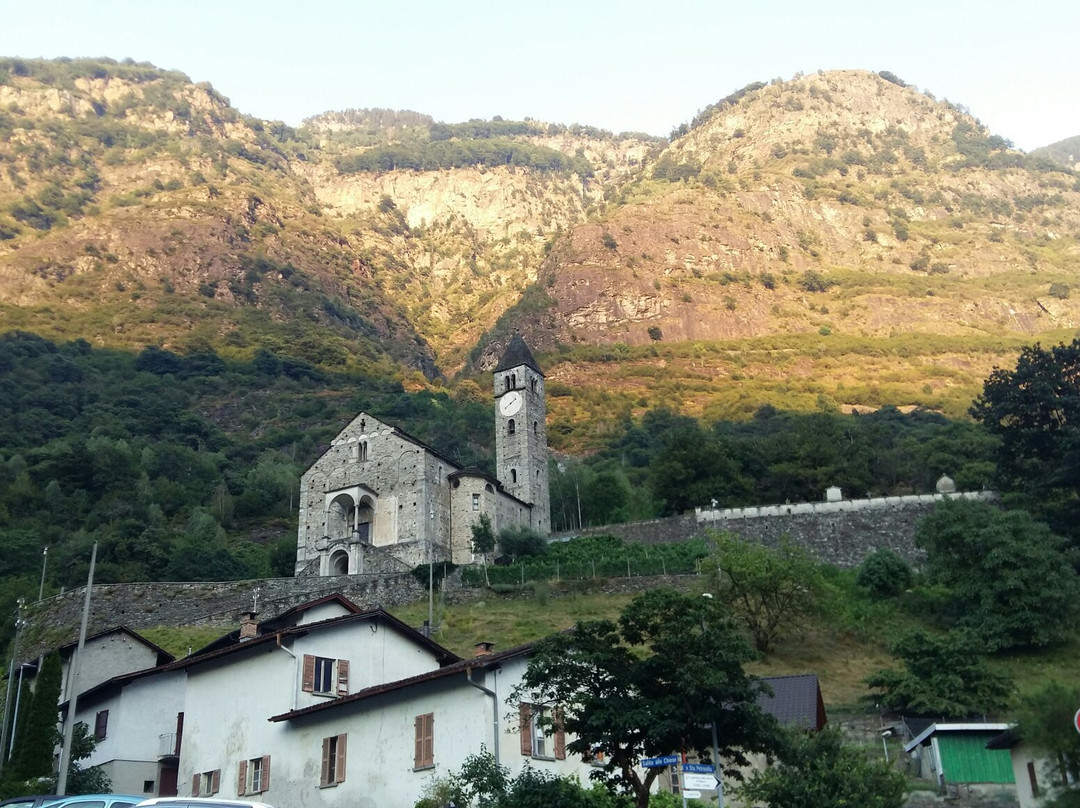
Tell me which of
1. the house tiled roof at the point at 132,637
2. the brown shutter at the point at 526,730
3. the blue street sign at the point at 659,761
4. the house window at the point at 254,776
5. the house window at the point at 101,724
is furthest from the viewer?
the house tiled roof at the point at 132,637

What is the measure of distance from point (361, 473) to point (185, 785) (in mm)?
43652

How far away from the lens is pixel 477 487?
75438 mm

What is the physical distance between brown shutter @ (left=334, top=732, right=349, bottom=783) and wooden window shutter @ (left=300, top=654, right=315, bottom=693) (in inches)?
89.9

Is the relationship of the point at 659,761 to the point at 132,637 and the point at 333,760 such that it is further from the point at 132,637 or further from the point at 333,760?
the point at 132,637

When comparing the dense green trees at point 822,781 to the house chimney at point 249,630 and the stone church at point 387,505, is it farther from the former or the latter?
the stone church at point 387,505

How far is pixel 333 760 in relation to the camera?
29844 millimetres

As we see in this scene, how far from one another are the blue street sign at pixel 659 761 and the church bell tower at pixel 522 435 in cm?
5674

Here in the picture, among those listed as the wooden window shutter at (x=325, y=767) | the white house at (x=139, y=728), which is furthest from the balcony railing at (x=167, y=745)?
the wooden window shutter at (x=325, y=767)

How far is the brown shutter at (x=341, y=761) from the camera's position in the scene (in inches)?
1160

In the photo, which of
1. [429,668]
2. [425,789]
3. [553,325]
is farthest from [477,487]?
[553,325]

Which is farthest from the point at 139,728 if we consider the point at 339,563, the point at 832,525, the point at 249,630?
the point at 832,525

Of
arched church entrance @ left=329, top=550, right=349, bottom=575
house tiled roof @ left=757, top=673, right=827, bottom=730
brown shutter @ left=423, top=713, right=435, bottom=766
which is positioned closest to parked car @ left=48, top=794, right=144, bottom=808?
brown shutter @ left=423, top=713, right=435, bottom=766

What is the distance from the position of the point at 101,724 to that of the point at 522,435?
1909 inches

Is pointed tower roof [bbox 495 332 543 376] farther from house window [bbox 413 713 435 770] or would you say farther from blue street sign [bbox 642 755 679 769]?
blue street sign [bbox 642 755 679 769]
